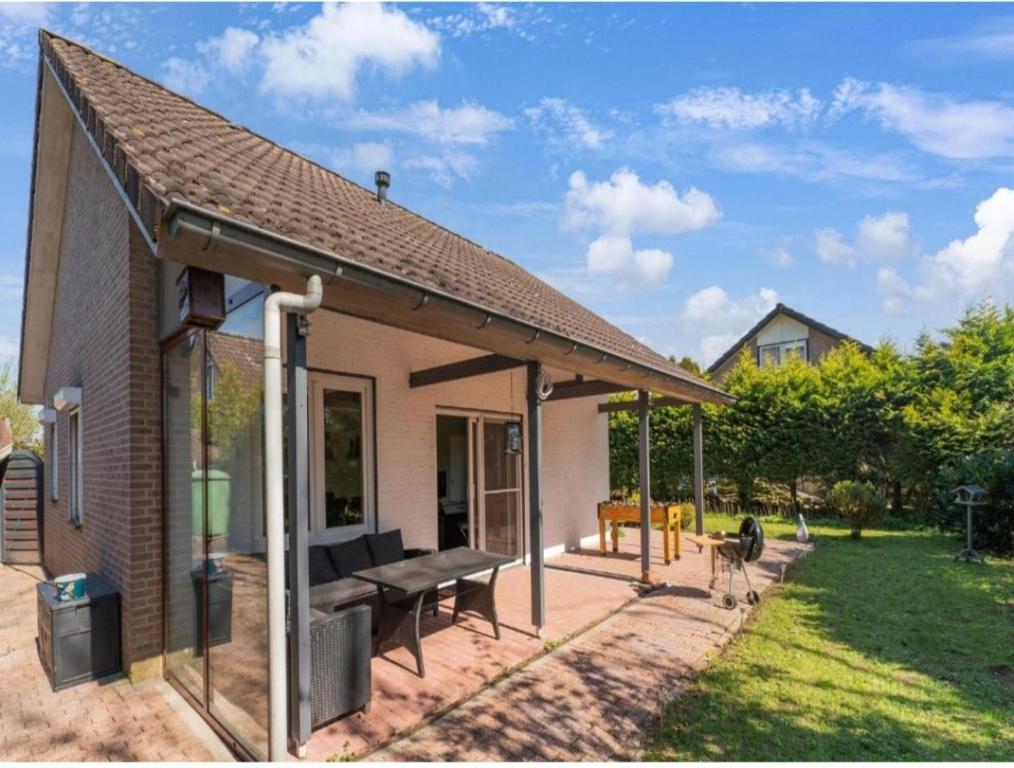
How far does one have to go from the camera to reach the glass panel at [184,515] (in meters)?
4.07

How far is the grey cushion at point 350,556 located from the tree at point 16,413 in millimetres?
24002

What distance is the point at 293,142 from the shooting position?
8.72 meters

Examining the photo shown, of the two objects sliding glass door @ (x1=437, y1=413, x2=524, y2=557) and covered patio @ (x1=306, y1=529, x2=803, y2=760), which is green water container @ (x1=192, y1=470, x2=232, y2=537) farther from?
sliding glass door @ (x1=437, y1=413, x2=524, y2=557)

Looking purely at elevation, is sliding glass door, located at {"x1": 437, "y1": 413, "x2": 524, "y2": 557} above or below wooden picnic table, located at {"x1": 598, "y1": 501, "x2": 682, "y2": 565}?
above

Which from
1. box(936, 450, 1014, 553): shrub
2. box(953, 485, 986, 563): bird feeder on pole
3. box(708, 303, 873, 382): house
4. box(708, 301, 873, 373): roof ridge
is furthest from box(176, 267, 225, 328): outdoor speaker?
box(708, 301, 873, 373): roof ridge

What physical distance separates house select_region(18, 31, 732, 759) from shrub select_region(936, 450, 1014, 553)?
6649 millimetres

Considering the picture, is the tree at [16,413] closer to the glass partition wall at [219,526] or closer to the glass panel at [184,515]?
the glass panel at [184,515]

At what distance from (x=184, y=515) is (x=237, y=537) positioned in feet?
3.49

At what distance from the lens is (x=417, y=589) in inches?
172

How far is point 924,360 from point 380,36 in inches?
588

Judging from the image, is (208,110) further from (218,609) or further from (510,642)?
(510,642)

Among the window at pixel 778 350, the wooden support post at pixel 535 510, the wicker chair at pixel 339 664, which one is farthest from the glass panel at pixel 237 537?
the window at pixel 778 350

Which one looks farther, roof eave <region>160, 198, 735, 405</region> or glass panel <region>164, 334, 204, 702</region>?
glass panel <region>164, 334, 204, 702</region>

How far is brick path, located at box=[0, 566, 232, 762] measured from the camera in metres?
3.58
